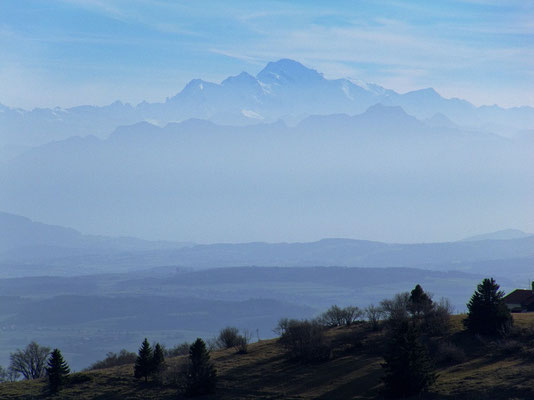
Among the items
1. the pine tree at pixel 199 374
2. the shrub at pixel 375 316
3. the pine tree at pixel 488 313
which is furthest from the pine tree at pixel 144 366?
the pine tree at pixel 488 313

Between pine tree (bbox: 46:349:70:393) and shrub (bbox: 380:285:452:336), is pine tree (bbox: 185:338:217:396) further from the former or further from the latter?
shrub (bbox: 380:285:452:336)

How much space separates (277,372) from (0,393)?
84.6 feet

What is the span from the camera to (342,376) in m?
55.8

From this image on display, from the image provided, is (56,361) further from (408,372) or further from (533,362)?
(533,362)

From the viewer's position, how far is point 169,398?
56219 millimetres

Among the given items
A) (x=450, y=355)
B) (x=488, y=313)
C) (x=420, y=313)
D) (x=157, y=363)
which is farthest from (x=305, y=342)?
Result: (x=488, y=313)

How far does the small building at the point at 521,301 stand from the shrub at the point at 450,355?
71.3 feet

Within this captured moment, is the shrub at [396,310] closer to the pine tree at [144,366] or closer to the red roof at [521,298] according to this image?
the red roof at [521,298]

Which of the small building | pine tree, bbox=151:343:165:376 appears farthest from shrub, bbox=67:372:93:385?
the small building

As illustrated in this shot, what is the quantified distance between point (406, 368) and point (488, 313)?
622 inches

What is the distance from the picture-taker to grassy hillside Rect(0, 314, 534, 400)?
48594mm

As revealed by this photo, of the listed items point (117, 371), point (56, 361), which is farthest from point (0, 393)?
point (117, 371)

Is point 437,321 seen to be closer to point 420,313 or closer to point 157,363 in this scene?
point 420,313

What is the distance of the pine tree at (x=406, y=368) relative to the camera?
48781mm
